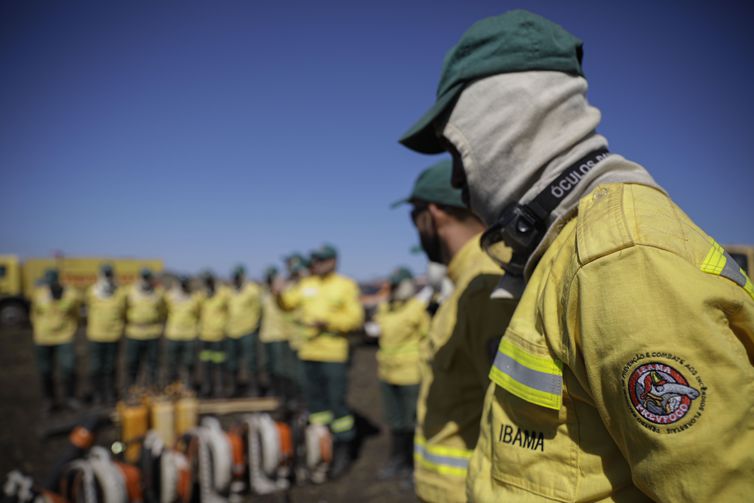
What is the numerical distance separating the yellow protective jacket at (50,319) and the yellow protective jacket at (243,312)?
2.91 meters

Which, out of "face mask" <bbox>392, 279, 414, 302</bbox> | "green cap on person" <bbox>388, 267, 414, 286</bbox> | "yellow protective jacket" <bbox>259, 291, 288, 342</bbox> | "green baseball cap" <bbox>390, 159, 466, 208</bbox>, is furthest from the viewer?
"yellow protective jacket" <bbox>259, 291, 288, 342</bbox>

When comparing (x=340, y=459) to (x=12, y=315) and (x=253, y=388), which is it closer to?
(x=253, y=388)

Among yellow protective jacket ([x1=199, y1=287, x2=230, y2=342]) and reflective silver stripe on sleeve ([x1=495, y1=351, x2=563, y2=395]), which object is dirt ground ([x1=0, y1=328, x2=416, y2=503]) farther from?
reflective silver stripe on sleeve ([x1=495, y1=351, x2=563, y2=395])

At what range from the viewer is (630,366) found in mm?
686

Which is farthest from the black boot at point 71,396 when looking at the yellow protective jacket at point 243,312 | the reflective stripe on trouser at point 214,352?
the yellow protective jacket at point 243,312

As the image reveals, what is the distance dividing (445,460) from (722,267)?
4.86 ft

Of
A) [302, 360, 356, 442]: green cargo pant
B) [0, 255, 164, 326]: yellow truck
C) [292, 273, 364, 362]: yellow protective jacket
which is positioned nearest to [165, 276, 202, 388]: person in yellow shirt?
[292, 273, 364, 362]: yellow protective jacket

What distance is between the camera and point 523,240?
1.05m

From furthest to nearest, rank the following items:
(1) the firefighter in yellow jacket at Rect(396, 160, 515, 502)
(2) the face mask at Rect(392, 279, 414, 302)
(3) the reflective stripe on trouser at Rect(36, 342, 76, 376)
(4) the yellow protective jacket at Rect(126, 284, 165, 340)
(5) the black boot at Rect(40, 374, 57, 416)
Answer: (4) the yellow protective jacket at Rect(126, 284, 165, 340) < (3) the reflective stripe on trouser at Rect(36, 342, 76, 376) < (5) the black boot at Rect(40, 374, 57, 416) < (2) the face mask at Rect(392, 279, 414, 302) < (1) the firefighter in yellow jacket at Rect(396, 160, 515, 502)

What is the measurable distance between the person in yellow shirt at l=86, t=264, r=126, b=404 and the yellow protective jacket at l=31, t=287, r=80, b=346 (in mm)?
399

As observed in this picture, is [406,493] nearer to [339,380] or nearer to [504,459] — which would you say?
[339,380]

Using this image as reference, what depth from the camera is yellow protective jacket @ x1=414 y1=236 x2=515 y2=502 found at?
176cm

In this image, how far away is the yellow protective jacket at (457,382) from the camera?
176 centimetres

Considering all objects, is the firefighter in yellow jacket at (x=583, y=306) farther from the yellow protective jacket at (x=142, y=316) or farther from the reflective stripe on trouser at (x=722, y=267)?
the yellow protective jacket at (x=142, y=316)
